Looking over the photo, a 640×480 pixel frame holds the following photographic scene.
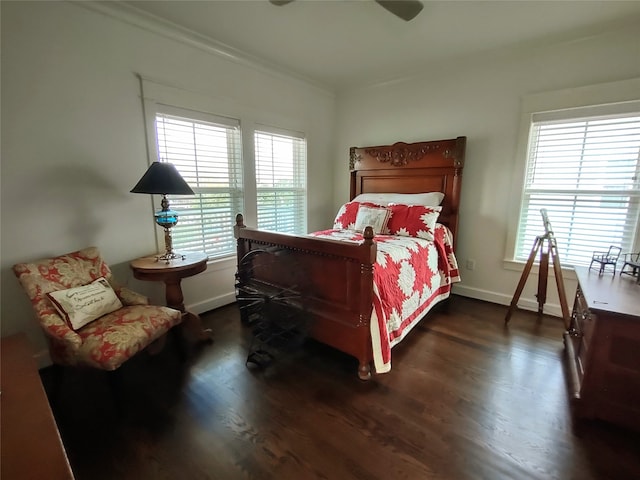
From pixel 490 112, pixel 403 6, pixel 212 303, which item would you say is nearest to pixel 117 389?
pixel 212 303

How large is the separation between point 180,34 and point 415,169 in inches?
98.9

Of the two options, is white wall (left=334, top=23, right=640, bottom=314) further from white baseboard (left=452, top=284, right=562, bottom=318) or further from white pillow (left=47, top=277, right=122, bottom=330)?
white pillow (left=47, top=277, right=122, bottom=330)

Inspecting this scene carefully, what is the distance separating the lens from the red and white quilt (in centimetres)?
186

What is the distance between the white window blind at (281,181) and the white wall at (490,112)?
110cm

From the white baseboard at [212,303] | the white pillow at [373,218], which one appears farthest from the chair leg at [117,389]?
the white pillow at [373,218]

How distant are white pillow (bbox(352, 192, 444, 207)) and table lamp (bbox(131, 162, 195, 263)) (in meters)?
1.97

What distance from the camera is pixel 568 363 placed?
2.03 m

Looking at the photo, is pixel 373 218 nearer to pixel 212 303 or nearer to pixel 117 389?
pixel 212 303

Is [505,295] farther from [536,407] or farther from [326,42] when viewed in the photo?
[326,42]

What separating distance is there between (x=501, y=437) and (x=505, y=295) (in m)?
1.92

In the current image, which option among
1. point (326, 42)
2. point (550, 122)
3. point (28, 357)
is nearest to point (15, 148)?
point (28, 357)

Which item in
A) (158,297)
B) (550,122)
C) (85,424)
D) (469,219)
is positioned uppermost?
(550,122)

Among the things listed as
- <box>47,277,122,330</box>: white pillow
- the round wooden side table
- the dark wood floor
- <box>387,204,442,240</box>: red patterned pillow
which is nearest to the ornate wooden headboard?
<box>387,204,442,240</box>: red patterned pillow

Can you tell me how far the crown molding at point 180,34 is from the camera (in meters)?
2.03
